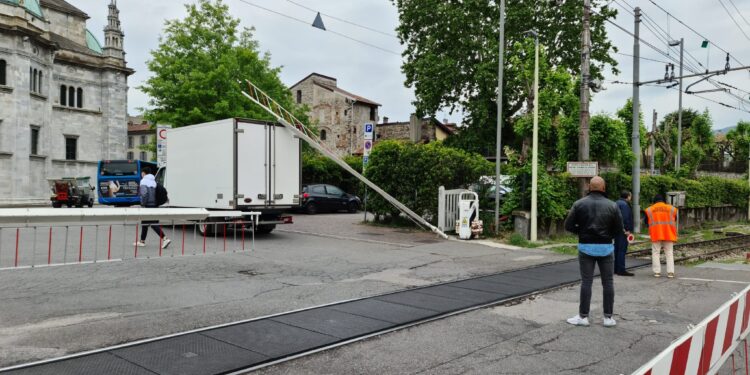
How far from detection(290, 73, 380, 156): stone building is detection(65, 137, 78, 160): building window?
2197 cm

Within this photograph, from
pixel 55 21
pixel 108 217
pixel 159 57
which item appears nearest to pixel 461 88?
pixel 159 57

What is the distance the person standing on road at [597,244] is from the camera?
669 centimetres

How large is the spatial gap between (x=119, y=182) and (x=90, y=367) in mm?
→ 28605

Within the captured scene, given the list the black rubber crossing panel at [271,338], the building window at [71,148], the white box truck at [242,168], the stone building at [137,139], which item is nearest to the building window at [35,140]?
the building window at [71,148]

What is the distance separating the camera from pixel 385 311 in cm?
727

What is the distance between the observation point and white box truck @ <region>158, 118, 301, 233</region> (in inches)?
589

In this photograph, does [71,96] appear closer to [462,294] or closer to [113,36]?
[113,36]

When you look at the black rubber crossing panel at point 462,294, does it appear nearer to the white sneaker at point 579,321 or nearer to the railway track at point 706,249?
the white sneaker at point 579,321

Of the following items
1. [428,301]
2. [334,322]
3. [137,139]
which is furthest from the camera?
[137,139]

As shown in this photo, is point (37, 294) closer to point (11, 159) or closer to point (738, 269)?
point (738, 269)

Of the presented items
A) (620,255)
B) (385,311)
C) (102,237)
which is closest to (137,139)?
(102,237)

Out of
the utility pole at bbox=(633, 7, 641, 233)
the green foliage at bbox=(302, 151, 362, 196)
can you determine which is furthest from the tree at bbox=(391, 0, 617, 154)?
the utility pole at bbox=(633, 7, 641, 233)

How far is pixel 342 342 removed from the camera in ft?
19.0

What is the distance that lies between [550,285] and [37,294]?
26.6 ft
